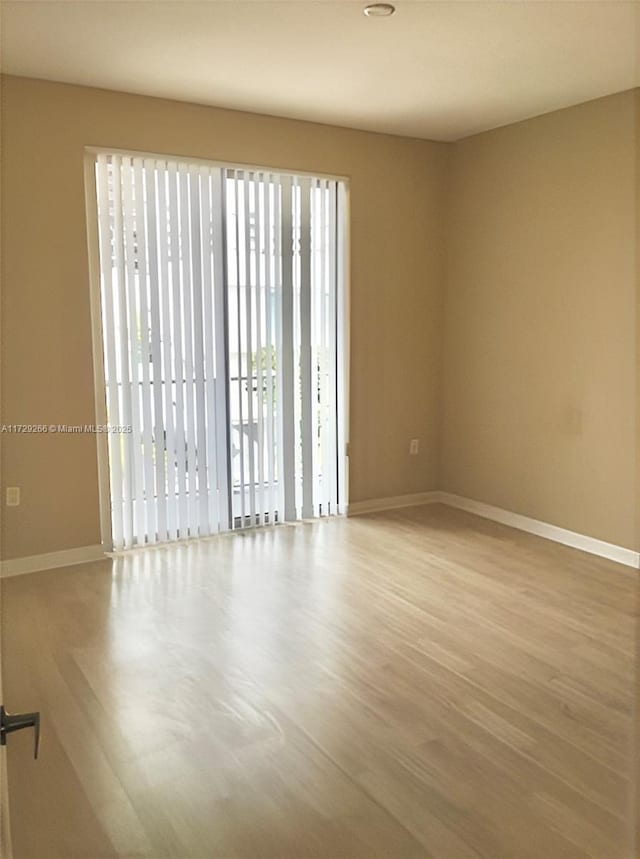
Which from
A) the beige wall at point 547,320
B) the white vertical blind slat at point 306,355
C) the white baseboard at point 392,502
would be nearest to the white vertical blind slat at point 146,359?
the white vertical blind slat at point 306,355

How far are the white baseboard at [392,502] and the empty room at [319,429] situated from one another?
0.03 metres

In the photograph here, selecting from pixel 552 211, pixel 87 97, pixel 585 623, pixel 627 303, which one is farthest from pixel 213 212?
pixel 585 623

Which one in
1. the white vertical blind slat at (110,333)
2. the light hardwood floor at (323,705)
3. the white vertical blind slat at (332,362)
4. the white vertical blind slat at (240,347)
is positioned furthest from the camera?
the white vertical blind slat at (332,362)

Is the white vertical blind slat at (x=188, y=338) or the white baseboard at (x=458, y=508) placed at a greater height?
the white vertical blind slat at (x=188, y=338)

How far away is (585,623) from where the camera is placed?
344 centimetres

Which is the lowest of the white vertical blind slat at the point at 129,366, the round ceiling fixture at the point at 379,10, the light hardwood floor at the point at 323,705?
the light hardwood floor at the point at 323,705

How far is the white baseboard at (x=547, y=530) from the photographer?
Answer: 14.0 feet

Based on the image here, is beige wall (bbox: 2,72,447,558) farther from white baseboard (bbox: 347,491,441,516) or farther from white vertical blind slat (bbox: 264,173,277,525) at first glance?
white baseboard (bbox: 347,491,441,516)

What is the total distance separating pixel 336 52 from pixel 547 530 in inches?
120

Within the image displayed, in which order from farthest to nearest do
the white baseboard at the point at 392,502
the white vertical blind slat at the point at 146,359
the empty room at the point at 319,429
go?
the white baseboard at the point at 392,502 < the white vertical blind slat at the point at 146,359 < the empty room at the point at 319,429

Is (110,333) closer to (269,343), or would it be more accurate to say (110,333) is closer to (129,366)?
(129,366)

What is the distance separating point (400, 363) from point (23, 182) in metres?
2.71

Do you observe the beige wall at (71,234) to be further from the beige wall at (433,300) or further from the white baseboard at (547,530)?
the white baseboard at (547,530)

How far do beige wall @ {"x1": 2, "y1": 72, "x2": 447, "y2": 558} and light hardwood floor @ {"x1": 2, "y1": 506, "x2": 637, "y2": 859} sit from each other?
20.9 inches
